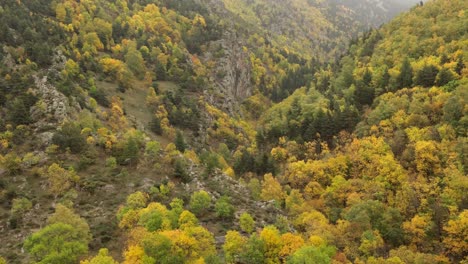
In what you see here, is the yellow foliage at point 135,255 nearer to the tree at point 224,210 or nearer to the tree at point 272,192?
the tree at point 224,210

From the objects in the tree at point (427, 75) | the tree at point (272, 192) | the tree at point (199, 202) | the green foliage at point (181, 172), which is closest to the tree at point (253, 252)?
the tree at point (199, 202)

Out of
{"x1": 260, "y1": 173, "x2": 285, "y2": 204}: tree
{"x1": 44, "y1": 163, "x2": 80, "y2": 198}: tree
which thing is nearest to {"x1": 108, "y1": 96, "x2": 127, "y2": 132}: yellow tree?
{"x1": 44, "y1": 163, "x2": 80, "y2": 198}: tree

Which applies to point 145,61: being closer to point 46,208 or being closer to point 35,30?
point 35,30

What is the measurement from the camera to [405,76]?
146000 mm

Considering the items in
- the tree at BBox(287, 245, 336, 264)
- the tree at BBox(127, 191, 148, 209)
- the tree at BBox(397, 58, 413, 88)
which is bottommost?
the tree at BBox(127, 191, 148, 209)

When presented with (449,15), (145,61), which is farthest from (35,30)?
(449,15)

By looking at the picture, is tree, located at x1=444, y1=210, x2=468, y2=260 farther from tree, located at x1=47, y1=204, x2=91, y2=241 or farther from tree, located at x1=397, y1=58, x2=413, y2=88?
tree, located at x1=397, y1=58, x2=413, y2=88

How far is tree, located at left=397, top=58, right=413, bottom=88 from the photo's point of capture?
477 ft

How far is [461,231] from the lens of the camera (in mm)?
82312

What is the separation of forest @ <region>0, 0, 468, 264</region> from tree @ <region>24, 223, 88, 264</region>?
0.28 m

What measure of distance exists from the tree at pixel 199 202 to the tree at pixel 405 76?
91.8 meters

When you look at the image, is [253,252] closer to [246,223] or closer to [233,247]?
[233,247]

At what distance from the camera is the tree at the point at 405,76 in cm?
14525

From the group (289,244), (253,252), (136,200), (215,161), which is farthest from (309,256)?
(215,161)
